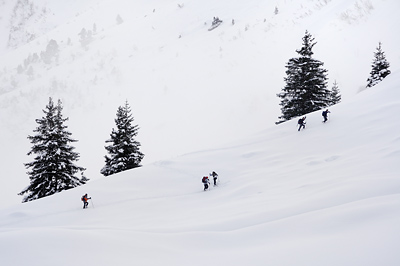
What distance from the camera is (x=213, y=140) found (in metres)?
35.5

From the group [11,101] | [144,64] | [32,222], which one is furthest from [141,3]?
[32,222]

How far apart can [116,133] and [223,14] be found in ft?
215

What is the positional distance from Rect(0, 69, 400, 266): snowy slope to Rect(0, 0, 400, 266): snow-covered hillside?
5 centimetres

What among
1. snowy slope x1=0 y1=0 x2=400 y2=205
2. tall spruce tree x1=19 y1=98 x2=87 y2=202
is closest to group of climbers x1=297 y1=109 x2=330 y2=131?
snowy slope x1=0 y1=0 x2=400 y2=205

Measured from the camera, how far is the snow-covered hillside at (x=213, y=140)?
16.2 feet

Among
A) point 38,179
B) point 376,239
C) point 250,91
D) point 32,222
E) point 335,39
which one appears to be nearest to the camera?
point 376,239

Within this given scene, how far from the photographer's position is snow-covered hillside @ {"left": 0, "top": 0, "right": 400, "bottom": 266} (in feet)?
16.2

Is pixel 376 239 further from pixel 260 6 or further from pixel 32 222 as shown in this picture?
pixel 260 6

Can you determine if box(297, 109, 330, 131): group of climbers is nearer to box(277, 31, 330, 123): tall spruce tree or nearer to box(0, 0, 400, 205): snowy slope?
→ box(277, 31, 330, 123): tall spruce tree

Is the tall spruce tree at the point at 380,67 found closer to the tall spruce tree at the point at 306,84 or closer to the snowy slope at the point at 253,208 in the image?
the snowy slope at the point at 253,208

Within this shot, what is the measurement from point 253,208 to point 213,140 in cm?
2733

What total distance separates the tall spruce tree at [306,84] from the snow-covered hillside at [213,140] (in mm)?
3168

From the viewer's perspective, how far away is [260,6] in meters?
75.0

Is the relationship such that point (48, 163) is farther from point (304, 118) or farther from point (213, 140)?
point (213, 140)
